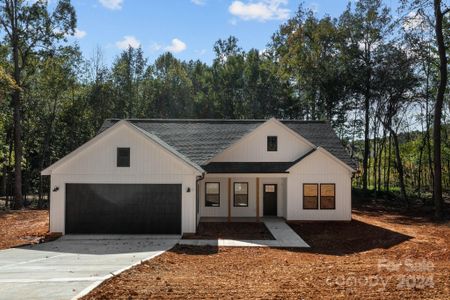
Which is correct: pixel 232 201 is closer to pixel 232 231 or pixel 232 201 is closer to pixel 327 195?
pixel 232 231

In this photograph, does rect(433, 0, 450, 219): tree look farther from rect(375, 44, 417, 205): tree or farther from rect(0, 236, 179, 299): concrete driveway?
rect(0, 236, 179, 299): concrete driveway

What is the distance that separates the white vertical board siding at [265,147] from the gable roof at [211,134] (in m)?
0.45

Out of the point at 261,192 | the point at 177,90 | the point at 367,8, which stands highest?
the point at 367,8

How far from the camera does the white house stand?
17.0 meters

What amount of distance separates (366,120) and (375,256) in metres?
24.6

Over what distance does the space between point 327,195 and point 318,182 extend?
759 millimetres

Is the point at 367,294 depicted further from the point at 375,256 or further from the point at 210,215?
the point at 210,215

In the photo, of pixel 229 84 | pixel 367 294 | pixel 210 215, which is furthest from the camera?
pixel 229 84

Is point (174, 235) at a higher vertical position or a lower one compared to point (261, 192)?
lower

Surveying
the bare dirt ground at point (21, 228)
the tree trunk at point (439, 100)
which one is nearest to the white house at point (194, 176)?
the bare dirt ground at point (21, 228)

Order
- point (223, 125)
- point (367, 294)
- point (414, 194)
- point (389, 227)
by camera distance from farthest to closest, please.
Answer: point (414, 194) < point (223, 125) < point (389, 227) < point (367, 294)

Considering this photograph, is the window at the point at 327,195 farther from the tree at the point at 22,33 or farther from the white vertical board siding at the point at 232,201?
the tree at the point at 22,33

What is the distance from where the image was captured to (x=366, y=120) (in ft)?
117

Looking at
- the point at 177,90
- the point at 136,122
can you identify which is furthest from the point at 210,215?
the point at 177,90
